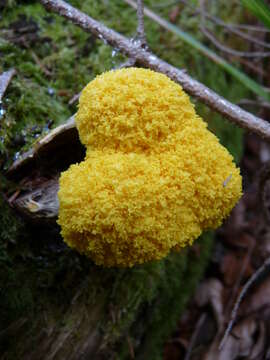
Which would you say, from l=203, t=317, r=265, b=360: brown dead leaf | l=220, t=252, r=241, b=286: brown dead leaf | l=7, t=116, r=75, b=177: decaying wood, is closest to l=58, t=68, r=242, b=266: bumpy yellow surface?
l=7, t=116, r=75, b=177: decaying wood

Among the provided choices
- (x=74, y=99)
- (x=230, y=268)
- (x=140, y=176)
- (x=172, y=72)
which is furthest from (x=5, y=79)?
(x=230, y=268)

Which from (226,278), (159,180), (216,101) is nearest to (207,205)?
(159,180)

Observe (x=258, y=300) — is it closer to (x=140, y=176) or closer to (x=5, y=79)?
(x=140, y=176)

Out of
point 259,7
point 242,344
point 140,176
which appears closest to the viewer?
point 140,176

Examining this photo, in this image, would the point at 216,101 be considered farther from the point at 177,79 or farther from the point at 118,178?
the point at 118,178

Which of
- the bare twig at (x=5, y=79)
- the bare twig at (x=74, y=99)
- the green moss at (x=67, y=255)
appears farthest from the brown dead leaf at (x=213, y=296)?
the bare twig at (x=5, y=79)
